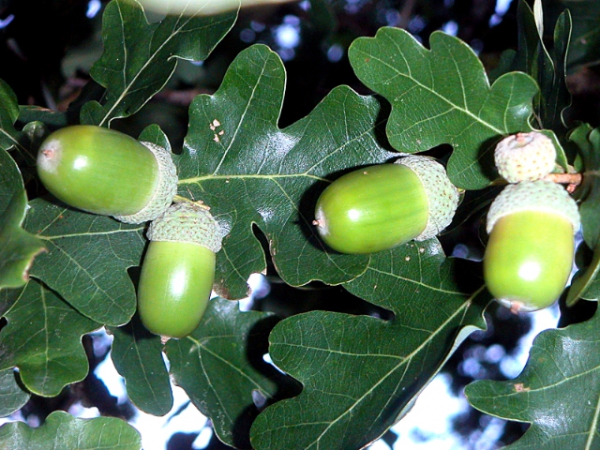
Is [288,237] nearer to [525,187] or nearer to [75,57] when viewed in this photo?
[525,187]

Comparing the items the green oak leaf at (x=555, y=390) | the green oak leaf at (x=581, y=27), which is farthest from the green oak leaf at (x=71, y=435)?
the green oak leaf at (x=581, y=27)

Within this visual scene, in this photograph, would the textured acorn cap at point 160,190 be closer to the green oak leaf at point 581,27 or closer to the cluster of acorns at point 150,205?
the cluster of acorns at point 150,205

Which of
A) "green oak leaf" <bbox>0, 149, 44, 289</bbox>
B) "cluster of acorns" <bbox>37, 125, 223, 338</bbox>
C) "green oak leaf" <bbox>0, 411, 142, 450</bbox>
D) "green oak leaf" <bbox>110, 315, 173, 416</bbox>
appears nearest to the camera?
"green oak leaf" <bbox>0, 149, 44, 289</bbox>

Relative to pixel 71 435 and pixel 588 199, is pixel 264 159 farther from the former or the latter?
pixel 71 435

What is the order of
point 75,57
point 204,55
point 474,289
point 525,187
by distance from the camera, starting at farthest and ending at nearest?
point 75,57
point 474,289
point 204,55
point 525,187

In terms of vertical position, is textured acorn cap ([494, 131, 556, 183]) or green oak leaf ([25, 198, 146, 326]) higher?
textured acorn cap ([494, 131, 556, 183])

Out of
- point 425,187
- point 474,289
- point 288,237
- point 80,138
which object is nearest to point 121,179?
point 80,138

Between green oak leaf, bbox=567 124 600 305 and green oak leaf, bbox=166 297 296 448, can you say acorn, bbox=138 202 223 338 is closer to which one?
green oak leaf, bbox=166 297 296 448

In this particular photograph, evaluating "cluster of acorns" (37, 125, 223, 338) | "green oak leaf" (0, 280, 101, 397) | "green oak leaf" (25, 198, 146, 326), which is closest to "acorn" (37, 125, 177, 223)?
"cluster of acorns" (37, 125, 223, 338)
